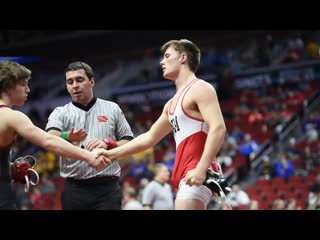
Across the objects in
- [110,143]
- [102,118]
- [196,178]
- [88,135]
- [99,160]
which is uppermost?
[102,118]

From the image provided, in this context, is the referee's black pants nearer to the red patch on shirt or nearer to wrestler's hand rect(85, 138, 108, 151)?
wrestler's hand rect(85, 138, 108, 151)

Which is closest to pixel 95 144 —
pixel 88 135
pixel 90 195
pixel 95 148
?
pixel 95 148

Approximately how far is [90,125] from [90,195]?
588 mm

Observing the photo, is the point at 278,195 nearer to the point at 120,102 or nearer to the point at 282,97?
the point at 282,97

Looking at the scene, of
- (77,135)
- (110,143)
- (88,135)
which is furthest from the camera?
(88,135)

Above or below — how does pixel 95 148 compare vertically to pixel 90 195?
above

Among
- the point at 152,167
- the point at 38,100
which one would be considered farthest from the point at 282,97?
the point at 38,100

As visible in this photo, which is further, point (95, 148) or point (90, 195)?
point (90, 195)

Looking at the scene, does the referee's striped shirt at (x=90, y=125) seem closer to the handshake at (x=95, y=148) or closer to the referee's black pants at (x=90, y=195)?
the referee's black pants at (x=90, y=195)

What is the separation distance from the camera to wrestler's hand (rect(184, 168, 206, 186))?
14.1ft

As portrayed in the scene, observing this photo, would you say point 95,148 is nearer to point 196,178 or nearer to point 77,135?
point 77,135

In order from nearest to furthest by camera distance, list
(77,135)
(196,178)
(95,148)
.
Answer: (196,178) < (77,135) < (95,148)

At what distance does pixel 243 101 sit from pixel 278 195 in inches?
197

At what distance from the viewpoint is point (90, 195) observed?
201 inches
